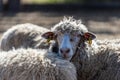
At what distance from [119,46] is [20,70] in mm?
1837

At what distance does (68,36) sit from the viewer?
6.19 metres

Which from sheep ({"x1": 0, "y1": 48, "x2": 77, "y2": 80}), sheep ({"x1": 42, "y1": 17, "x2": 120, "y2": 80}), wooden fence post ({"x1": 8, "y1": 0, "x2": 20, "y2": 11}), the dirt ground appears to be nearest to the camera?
sheep ({"x1": 0, "y1": 48, "x2": 77, "y2": 80})

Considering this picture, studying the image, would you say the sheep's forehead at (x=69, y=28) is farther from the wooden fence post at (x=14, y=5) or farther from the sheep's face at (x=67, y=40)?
the wooden fence post at (x=14, y=5)

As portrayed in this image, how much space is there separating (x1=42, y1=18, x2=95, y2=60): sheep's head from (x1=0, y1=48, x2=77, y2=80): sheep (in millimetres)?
274

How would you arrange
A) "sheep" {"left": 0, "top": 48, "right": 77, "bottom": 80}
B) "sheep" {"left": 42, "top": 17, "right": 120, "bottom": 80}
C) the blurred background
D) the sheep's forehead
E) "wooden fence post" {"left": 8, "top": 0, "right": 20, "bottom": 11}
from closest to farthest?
"sheep" {"left": 0, "top": 48, "right": 77, "bottom": 80} < "sheep" {"left": 42, "top": 17, "right": 120, "bottom": 80} < the sheep's forehead < the blurred background < "wooden fence post" {"left": 8, "top": 0, "right": 20, "bottom": 11}

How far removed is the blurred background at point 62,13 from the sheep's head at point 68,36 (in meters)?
5.94

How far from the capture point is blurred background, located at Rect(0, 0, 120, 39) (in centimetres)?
1418

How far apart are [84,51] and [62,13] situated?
10.7 metres

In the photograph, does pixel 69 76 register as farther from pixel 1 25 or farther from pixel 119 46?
pixel 1 25

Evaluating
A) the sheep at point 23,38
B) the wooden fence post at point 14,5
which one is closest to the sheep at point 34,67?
the sheep at point 23,38

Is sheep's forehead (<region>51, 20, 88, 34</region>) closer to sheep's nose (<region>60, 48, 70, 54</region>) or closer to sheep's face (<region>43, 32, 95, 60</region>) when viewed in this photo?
sheep's face (<region>43, 32, 95, 60</region>)

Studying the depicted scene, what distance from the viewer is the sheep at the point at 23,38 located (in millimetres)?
7512

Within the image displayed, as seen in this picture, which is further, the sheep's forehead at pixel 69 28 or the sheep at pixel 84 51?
the sheep's forehead at pixel 69 28

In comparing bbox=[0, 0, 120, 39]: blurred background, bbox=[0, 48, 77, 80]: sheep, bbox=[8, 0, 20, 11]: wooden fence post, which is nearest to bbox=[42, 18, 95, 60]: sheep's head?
bbox=[0, 48, 77, 80]: sheep
